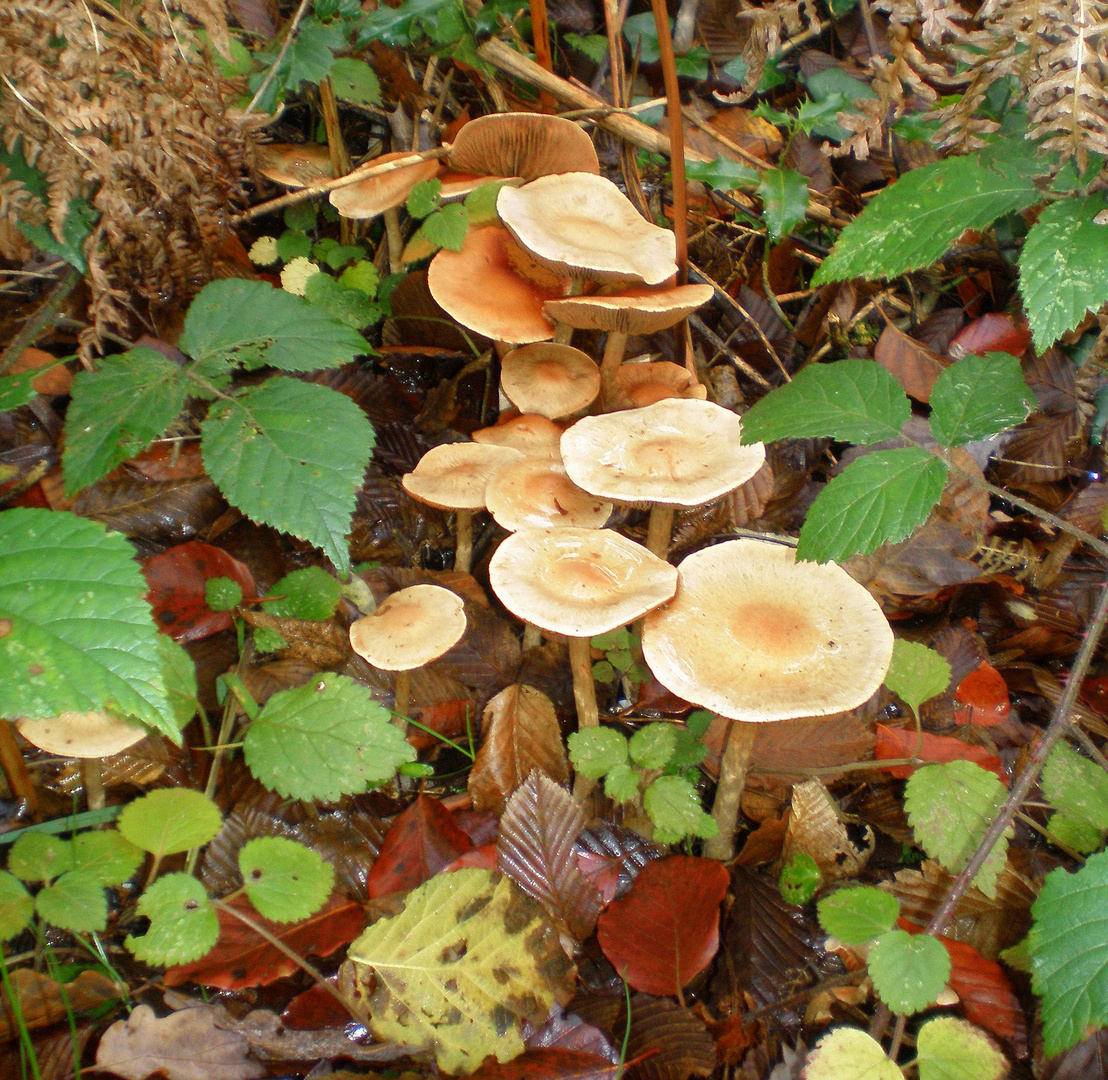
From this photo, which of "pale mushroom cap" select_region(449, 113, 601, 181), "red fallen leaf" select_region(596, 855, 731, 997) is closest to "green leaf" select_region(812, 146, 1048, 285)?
"pale mushroom cap" select_region(449, 113, 601, 181)

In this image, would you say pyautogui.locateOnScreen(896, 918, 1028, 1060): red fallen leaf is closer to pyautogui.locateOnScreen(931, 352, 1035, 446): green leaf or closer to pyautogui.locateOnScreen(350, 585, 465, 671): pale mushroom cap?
pyautogui.locateOnScreen(931, 352, 1035, 446): green leaf

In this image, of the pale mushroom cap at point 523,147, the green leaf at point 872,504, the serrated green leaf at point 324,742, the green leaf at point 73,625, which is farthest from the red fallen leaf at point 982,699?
the green leaf at point 73,625

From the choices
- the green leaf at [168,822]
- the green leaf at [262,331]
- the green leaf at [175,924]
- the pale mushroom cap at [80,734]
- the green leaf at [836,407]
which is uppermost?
the green leaf at [262,331]

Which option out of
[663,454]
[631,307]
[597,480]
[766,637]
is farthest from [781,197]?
[766,637]

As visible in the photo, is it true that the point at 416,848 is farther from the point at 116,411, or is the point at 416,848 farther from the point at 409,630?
the point at 116,411

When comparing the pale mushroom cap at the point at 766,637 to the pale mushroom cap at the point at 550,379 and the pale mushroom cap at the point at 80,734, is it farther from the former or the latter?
the pale mushroom cap at the point at 80,734

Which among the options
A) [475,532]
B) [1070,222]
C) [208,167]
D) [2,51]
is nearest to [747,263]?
[1070,222]

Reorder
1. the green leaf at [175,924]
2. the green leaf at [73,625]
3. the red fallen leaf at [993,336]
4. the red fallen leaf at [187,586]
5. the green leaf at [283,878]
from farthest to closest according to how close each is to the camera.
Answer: the red fallen leaf at [993,336] → the red fallen leaf at [187,586] → the green leaf at [283,878] → the green leaf at [175,924] → the green leaf at [73,625]
